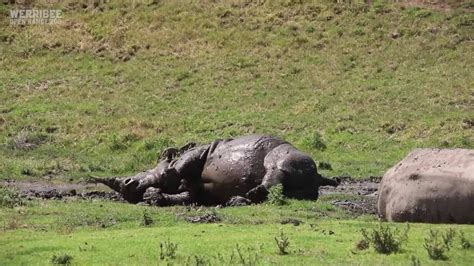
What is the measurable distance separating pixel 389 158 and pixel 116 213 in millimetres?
14837

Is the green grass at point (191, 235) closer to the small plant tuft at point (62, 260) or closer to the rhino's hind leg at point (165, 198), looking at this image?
the small plant tuft at point (62, 260)

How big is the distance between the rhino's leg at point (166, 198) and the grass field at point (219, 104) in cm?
82

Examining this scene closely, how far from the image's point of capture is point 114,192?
2105 cm

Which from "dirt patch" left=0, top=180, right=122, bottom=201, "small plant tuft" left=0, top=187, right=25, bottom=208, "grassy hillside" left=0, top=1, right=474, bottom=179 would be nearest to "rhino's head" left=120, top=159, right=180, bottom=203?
"dirt patch" left=0, top=180, right=122, bottom=201

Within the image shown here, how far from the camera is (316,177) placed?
1781 cm

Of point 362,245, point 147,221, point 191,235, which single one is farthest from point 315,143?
point 362,245

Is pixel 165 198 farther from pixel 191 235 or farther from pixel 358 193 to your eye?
pixel 191 235

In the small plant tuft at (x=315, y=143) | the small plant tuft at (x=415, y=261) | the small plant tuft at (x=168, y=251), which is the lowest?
the small plant tuft at (x=315, y=143)

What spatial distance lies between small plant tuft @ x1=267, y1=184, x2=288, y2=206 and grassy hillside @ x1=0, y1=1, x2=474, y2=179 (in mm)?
8651

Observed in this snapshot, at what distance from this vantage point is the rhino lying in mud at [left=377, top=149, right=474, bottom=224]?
484 inches

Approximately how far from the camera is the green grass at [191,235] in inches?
420

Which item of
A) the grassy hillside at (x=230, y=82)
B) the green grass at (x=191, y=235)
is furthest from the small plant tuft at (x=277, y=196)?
the grassy hillside at (x=230, y=82)

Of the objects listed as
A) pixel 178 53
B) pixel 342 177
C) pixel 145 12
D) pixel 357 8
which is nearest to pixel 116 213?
pixel 342 177

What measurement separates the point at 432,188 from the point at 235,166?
19.9 feet
